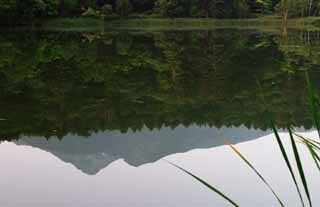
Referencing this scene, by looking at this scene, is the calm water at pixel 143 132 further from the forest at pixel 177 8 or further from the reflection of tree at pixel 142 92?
the forest at pixel 177 8

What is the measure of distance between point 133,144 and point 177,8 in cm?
4349

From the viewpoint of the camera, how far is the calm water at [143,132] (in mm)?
4031

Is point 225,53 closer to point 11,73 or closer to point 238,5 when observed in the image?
point 11,73

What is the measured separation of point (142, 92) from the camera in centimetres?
893

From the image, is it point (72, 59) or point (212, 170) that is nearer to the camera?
point (212, 170)

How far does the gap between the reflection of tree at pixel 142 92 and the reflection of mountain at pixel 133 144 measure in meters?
0.33

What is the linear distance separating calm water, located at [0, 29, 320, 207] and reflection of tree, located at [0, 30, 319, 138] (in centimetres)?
2

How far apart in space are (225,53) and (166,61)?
11.1 feet

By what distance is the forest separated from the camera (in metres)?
43.9

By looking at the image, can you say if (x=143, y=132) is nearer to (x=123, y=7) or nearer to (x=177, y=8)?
(x=123, y=7)

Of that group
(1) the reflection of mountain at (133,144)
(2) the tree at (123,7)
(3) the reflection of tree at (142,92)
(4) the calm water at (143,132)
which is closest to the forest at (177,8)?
(2) the tree at (123,7)

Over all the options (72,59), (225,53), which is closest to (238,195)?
(72,59)

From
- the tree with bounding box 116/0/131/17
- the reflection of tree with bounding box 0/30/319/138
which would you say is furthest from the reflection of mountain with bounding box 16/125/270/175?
the tree with bounding box 116/0/131/17

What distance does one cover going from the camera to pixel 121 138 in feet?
19.0
